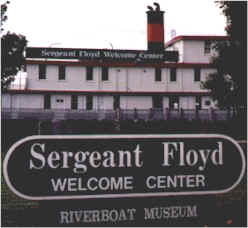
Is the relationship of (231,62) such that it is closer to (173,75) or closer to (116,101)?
(116,101)

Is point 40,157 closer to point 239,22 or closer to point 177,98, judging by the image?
point 239,22

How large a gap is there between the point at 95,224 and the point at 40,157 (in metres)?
0.73

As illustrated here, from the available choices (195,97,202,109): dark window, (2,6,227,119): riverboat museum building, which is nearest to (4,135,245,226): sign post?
(2,6,227,119): riverboat museum building

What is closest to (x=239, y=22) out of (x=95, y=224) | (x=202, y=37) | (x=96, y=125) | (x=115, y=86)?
(x=96, y=125)

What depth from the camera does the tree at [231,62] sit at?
22.9 m

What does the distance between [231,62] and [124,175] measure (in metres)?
21.9

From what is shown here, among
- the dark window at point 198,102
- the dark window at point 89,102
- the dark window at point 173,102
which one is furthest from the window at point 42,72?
the dark window at point 198,102

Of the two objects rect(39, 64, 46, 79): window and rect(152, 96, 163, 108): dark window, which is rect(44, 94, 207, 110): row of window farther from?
rect(39, 64, 46, 79): window

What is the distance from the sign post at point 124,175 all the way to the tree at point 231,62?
61.4 feet

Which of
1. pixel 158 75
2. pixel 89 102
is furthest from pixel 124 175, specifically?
pixel 158 75

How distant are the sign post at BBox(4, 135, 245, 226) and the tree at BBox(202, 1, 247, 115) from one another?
18.7m

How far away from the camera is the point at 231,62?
961 inches

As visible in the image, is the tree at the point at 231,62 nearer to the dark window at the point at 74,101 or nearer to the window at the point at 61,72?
the window at the point at 61,72

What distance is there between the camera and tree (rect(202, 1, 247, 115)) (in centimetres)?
2294
